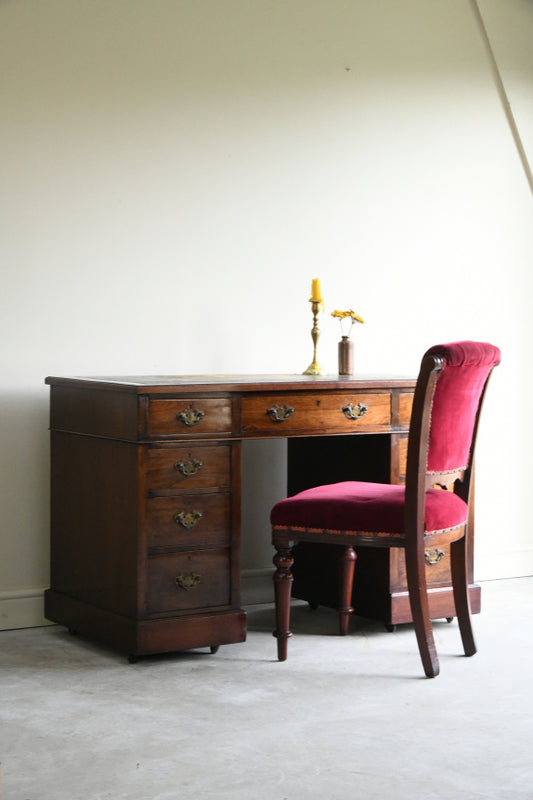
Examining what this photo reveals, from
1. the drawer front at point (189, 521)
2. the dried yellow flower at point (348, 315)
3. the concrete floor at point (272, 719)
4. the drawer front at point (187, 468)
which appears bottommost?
the concrete floor at point (272, 719)

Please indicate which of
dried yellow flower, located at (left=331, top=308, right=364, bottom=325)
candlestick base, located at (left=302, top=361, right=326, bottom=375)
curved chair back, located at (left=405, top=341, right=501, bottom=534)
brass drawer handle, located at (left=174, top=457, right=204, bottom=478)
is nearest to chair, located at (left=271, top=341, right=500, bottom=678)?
curved chair back, located at (left=405, top=341, right=501, bottom=534)

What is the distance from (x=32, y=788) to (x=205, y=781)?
361 millimetres

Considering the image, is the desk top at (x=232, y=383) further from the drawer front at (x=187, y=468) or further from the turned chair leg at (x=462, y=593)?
the turned chair leg at (x=462, y=593)

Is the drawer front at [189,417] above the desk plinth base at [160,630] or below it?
above

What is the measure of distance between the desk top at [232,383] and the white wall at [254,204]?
310mm

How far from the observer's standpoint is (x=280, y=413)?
3420 millimetres

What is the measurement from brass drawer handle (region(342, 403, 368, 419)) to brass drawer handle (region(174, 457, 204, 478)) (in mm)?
522

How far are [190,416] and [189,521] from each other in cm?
31

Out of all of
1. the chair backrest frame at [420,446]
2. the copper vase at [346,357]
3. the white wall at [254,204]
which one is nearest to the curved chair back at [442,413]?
the chair backrest frame at [420,446]

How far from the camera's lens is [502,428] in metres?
4.66

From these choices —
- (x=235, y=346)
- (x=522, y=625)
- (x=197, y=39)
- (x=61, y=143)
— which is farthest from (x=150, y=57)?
(x=522, y=625)

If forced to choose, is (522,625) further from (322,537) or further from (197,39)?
(197,39)

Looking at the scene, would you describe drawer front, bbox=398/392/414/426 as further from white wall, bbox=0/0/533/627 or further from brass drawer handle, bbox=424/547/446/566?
white wall, bbox=0/0/533/627

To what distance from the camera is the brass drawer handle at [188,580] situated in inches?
130
